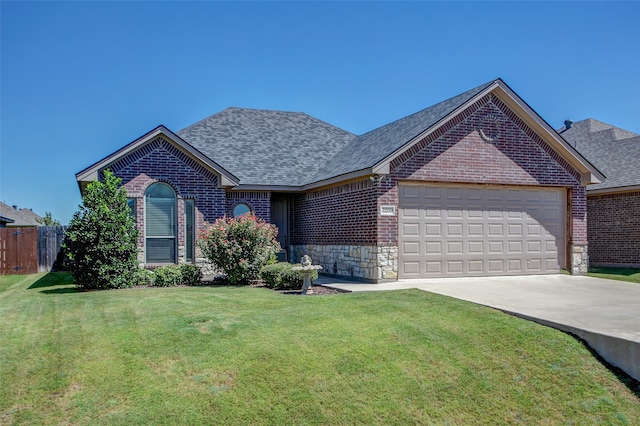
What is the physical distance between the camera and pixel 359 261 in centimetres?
1516

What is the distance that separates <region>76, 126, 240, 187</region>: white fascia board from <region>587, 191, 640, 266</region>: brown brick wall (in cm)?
1392

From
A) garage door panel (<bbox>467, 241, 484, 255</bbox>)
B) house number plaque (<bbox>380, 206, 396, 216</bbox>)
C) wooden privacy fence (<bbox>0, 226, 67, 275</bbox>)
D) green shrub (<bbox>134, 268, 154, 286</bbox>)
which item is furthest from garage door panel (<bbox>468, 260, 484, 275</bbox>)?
wooden privacy fence (<bbox>0, 226, 67, 275</bbox>)

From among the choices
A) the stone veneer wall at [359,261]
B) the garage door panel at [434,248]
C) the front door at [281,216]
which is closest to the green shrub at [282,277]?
the stone veneer wall at [359,261]

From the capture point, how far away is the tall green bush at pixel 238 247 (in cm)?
1448

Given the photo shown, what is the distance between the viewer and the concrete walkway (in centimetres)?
793

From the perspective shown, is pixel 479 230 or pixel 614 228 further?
pixel 614 228

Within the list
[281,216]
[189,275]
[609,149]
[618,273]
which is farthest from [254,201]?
[609,149]

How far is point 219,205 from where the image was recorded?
1717 centimetres

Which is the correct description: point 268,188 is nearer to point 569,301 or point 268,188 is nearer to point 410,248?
point 410,248

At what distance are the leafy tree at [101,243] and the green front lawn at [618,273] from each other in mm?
13671

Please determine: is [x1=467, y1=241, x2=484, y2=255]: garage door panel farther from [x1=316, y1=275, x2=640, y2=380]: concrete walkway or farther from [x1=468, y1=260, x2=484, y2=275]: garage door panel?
[x1=316, y1=275, x2=640, y2=380]: concrete walkway

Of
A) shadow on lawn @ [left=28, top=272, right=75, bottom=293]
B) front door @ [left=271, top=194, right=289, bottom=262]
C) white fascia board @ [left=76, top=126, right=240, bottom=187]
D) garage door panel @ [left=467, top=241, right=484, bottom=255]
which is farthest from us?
front door @ [left=271, top=194, right=289, bottom=262]

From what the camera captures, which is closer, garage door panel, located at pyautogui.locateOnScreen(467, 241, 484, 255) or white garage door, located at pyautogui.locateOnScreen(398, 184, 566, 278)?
white garage door, located at pyautogui.locateOnScreen(398, 184, 566, 278)

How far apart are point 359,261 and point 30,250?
42.9ft
